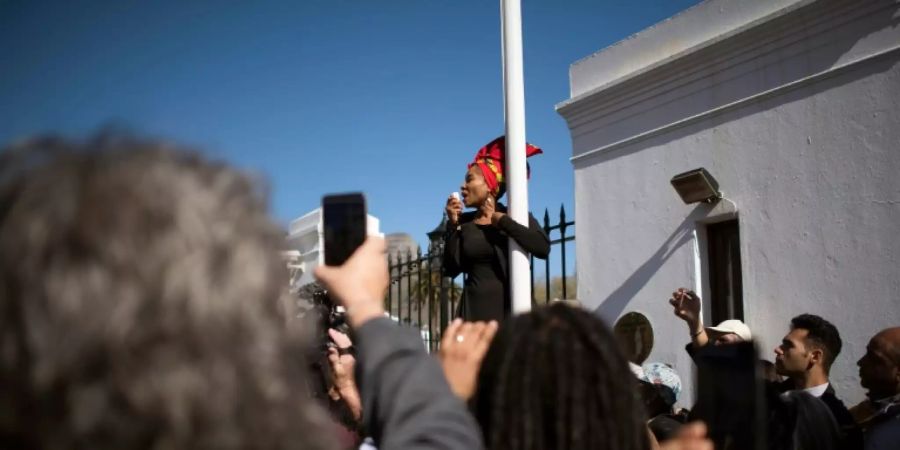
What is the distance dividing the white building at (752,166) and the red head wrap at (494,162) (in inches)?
96.4

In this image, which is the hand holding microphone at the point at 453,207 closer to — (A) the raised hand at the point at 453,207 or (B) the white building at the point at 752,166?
(A) the raised hand at the point at 453,207

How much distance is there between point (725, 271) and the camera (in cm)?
A: 612

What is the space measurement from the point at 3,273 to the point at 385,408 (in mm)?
599

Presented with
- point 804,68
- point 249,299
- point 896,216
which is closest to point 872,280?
point 896,216

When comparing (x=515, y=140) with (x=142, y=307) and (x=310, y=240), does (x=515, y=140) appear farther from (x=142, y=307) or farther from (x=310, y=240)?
(x=310, y=240)

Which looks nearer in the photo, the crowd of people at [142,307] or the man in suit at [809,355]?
the crowd of people at [142,307]

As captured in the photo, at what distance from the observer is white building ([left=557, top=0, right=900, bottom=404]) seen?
16.6 feet

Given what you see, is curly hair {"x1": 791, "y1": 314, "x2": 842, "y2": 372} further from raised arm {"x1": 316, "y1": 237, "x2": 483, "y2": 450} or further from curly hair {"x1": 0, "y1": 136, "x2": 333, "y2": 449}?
curly hair {"x1": 0, "y1": 136, "x2": 333, "y2": 449}

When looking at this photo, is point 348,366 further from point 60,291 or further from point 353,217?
point 60,291

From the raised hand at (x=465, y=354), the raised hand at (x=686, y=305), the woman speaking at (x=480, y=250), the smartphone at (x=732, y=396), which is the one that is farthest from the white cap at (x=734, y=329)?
the raised hand at (x=465, y=354)

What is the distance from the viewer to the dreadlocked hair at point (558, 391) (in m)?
1.33

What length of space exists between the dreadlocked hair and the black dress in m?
2.60

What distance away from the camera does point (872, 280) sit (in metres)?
5.00

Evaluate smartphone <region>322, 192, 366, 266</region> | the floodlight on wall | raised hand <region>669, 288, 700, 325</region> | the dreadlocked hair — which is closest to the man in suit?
raised hand <region>669, 288, 700, 325</region>
